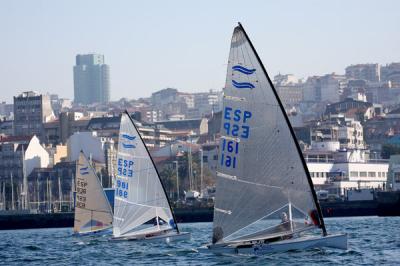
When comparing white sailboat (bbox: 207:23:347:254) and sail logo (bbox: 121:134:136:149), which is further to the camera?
sail logo (bbox: 121:134:136:149)

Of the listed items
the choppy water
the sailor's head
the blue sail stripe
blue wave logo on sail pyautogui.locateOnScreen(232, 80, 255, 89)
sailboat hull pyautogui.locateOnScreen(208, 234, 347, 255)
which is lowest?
the choppy water

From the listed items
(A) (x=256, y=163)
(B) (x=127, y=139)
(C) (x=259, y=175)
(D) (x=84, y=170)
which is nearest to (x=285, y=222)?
(C) (x=259, y=175)

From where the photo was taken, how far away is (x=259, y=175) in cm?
4184

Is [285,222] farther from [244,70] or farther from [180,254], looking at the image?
[180,254]

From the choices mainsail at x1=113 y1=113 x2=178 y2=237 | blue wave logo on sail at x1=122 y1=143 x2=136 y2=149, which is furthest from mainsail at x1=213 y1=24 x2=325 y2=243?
blue wave logo on sail at x1=122 y1=143 x2=136 y2=149

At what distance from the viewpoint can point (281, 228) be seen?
41.9 m

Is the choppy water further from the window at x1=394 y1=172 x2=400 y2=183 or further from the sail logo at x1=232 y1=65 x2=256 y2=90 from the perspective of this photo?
the window at x1=394 y1=172 x2=400 y2=183

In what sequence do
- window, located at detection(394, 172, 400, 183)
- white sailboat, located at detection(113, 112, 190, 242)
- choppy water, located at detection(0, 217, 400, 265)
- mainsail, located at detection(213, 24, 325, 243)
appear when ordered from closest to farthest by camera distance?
mainsail, located at detection(213, 24, 325, 243)
choppy water, located at detection(0, 217, 400, 265)
white sailboat, located at detection(113, 112, 190, 242)
window, located at detection(394, 172, 400, 183)

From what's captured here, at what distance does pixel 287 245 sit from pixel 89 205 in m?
35.8

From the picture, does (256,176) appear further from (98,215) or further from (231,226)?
(98,215)

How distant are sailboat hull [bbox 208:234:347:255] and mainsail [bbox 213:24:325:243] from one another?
1.34 feet

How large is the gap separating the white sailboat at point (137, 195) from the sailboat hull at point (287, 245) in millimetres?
17209

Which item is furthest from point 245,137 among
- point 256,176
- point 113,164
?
point 113,164

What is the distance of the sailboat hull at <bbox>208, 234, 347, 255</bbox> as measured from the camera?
4181 centimetres
